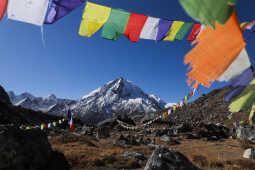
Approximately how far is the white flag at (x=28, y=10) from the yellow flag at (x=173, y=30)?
3.48 m

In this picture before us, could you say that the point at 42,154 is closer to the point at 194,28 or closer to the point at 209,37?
the point at 209,37

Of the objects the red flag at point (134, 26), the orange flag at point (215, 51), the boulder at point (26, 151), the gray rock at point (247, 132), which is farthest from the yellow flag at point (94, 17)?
the gray rock at point (247, 132)

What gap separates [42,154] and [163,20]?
20.3 ft

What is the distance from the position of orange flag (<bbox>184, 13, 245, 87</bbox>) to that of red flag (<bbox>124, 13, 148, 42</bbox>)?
8.98ft

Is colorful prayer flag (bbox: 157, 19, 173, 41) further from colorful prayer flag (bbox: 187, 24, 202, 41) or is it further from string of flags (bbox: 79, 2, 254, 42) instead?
colorful prayer flag (bbox: 187, 24, 202, 41)

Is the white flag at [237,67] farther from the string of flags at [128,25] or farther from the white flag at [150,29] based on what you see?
the white flag at [150,29]

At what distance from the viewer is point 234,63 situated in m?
1.37

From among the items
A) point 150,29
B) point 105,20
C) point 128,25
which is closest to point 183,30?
point 150,29

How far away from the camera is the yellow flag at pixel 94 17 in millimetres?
3508

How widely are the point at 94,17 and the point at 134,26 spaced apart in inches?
44.9

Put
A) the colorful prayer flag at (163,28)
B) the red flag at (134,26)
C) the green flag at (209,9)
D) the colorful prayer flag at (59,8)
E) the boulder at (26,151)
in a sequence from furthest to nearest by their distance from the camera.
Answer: the colorful prayer flag at (163,28) < the boulder at (26,151) < the red flag at (134,26) < the colorful prayer flag at (59,8) < the green flag at (209,9)

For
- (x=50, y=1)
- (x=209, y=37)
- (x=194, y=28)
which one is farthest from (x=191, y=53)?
(x=194, y=28)

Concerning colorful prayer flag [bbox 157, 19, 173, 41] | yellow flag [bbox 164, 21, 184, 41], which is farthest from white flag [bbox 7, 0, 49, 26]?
yellow flag [bbox 164, 21, 184, 41]

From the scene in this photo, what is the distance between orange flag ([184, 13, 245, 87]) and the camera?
124 cm
